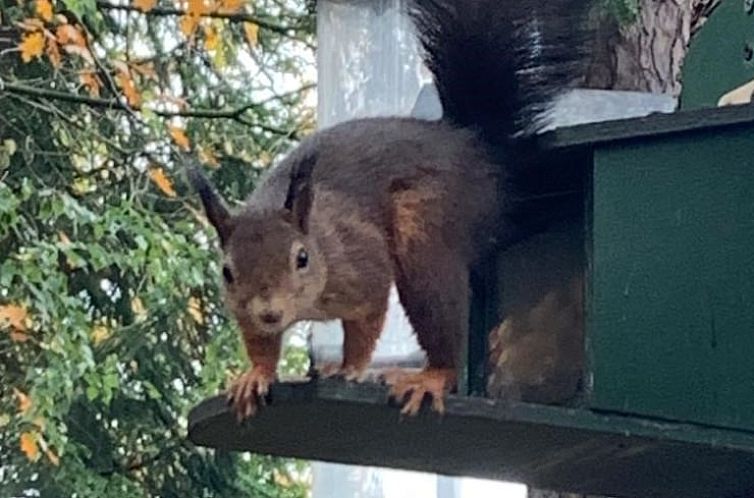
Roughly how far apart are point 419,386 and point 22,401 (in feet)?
10.5

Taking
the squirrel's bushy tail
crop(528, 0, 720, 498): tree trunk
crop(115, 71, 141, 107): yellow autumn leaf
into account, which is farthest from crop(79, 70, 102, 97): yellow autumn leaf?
the squirrel's bushy tail

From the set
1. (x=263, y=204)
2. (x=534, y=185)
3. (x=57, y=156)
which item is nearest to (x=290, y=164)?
(x=263, y=204)

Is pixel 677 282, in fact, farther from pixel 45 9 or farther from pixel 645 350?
pixel 45 9

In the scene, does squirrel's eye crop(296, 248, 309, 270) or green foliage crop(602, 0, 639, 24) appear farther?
green foliage crop(602, 0, 639, 24)

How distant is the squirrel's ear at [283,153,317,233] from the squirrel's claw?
26cm

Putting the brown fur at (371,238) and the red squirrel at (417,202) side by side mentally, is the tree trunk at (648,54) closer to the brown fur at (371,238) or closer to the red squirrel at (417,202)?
the red squirrel at (417,202)

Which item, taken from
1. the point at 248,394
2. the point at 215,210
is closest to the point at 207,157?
the point at 215,210

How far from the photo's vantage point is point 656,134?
2.22 m

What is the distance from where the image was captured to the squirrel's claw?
209 centimetres

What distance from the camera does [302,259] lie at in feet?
8.08

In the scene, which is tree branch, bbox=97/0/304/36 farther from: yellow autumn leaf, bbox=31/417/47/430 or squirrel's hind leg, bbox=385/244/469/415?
squirrel's hind leg, bbox=385/244/469/415

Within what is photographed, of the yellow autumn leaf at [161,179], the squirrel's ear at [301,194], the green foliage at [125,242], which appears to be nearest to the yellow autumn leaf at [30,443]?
the green foliage at [125,242]

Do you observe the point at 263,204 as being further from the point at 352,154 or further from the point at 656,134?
the point at 656,134

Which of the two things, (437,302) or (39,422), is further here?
(39,422)
